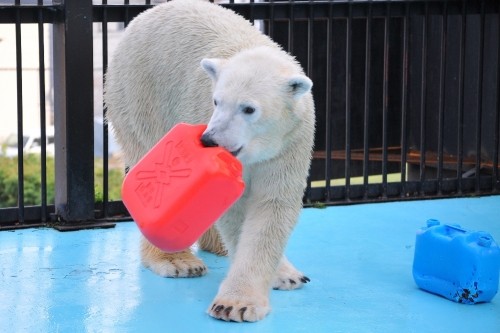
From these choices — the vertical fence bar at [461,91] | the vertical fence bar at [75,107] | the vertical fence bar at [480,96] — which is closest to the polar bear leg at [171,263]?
the vertical fence bar at [75,107]

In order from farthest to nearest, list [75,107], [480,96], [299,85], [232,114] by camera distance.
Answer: [480,96]
[75,107]
[299,85]
[232,114]

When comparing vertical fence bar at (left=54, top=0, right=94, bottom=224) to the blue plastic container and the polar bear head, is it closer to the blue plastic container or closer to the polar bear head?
the polar bear head

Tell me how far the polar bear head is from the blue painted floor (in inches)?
28.7

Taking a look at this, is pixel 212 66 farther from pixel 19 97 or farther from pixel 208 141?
pixel 19 97

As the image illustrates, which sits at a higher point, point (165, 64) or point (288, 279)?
point (165, 64)

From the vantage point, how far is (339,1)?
612 cm

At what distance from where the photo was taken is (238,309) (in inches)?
149

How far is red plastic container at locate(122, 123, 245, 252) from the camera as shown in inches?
141

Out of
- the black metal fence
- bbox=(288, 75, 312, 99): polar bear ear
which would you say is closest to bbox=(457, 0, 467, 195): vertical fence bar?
the black metal fence

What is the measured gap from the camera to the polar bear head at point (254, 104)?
367 cm

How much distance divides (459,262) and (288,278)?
80 cm

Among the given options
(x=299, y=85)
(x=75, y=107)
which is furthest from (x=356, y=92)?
(x=299, y=85)

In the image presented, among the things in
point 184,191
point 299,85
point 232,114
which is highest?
point 299,85

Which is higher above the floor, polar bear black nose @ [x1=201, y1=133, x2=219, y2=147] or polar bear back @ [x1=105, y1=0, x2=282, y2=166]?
polar bear back @ [x1=105, y1=0, x2=282, y2=166]
